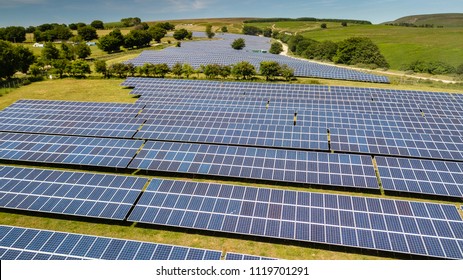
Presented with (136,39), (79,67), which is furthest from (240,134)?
(136,39)

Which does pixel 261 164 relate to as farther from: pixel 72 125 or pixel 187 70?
pixel 187 70

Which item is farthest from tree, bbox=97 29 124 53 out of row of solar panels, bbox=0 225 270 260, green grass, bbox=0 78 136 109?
row of solar panels, bbox=0 225 270 260

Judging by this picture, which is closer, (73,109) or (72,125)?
(72,125)

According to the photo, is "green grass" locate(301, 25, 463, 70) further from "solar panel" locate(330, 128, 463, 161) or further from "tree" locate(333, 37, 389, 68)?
"solar panel" locate(330, 128, 463, 161)

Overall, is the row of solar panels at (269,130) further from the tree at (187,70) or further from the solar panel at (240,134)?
the tree at (187,70)

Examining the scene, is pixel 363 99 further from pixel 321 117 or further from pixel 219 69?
pixel 219 69
